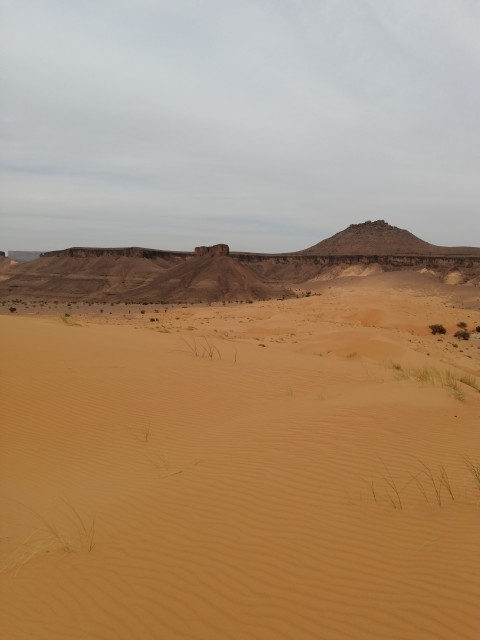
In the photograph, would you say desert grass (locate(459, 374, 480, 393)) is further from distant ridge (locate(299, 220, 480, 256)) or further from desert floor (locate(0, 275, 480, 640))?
distant ridge (locate(299, 220, 480, 256))

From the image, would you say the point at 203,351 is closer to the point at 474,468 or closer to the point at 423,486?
the point at 474,468

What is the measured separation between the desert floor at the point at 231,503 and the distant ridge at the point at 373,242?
8824cm

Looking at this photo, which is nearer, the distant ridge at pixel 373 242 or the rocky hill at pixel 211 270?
the rocky hill at pixel 211 270

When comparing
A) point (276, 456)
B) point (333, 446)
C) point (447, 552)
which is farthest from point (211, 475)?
point (447, 552)

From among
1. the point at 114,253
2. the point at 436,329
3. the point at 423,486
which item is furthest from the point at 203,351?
the point at 114,253

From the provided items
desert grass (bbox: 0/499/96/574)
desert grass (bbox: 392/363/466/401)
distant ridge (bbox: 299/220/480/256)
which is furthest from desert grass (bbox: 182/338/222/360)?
distant ridge (bbox: 299/220/480/256)

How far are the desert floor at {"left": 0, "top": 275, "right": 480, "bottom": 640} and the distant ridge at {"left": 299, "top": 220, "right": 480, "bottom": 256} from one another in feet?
290

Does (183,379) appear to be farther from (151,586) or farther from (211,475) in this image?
(151,586)

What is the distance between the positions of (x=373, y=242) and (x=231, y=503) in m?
104

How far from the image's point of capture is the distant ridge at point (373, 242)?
9775 centimetres

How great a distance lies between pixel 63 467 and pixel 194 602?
133 inches

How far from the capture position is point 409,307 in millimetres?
31328

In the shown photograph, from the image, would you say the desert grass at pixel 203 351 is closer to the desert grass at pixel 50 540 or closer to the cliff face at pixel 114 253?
the desert grass at pixel 50 540

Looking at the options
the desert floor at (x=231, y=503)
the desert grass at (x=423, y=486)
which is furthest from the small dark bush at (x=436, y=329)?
the desert grass at (x=423, y=486)
